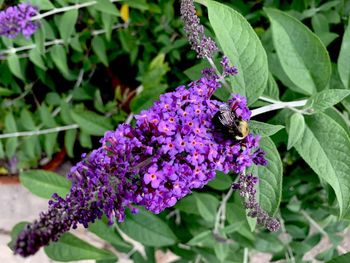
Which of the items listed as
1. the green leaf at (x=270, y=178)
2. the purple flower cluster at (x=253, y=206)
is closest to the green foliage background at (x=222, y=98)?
the green leaf at (x=270, y=178)

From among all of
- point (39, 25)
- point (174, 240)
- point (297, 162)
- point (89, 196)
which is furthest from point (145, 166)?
point (297, 162)

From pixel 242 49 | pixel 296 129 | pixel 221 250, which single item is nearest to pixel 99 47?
pixel 221 250

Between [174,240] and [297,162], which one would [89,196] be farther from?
[297,162]

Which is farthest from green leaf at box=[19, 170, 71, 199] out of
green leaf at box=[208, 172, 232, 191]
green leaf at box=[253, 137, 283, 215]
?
green leaf at box=[253, 137, 283, 215]

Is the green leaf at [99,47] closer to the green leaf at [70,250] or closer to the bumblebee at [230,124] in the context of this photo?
the green leaf at [70,250]

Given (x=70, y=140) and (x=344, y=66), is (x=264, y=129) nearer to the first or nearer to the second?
(x=344, y=66)
